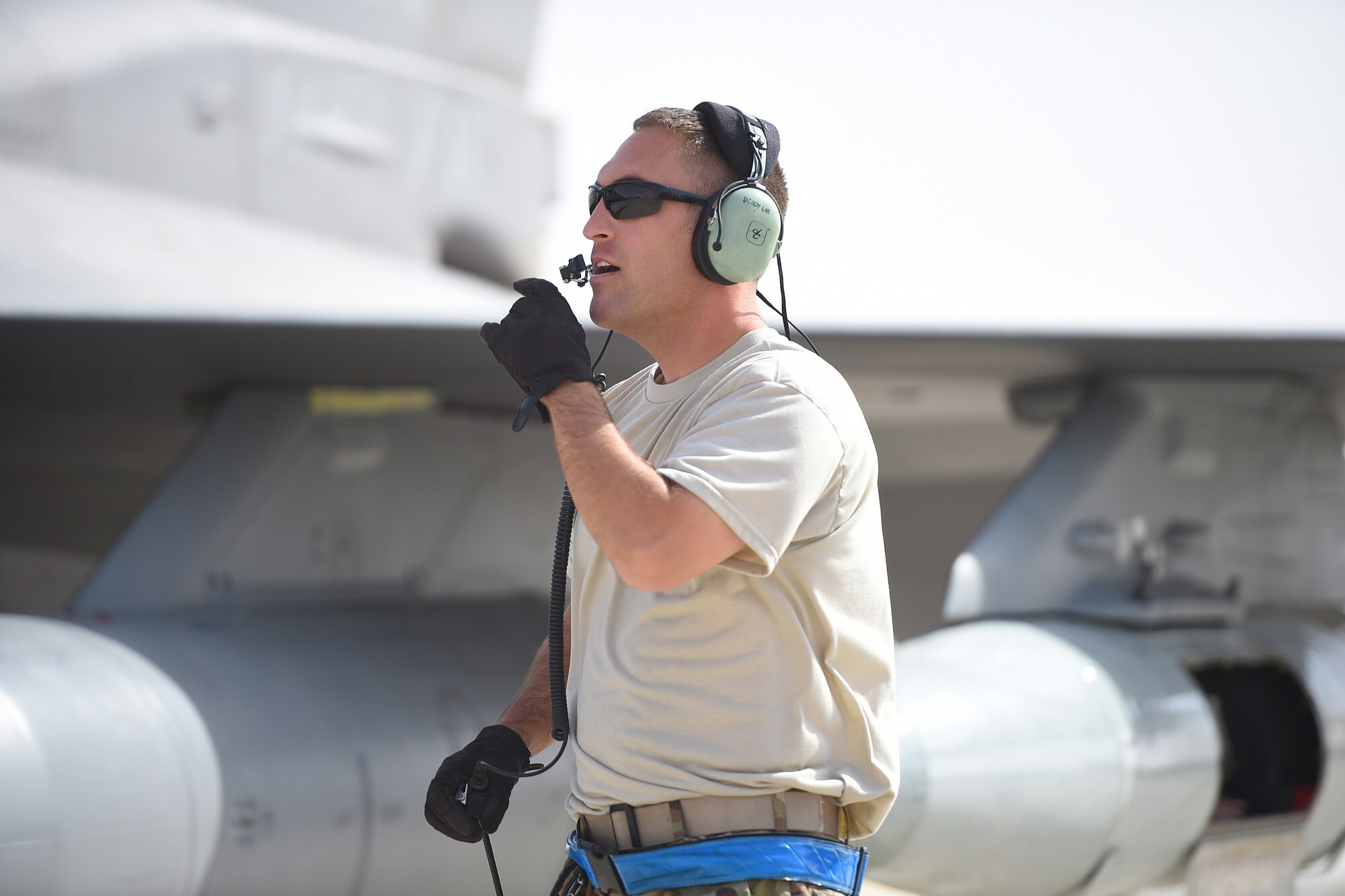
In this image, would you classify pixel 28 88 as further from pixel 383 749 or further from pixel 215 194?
pixel 383 749

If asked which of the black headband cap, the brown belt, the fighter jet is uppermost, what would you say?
the black headband cap

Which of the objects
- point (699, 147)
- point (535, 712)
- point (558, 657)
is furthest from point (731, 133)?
point (535, 712)

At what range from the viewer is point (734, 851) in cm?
165

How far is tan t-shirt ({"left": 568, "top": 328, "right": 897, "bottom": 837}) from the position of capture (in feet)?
5.40

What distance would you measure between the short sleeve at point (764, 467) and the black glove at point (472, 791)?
53 cm

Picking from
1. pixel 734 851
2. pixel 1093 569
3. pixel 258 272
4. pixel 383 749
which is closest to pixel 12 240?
pixel 258 272

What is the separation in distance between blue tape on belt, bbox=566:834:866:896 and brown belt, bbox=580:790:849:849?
0.07ft

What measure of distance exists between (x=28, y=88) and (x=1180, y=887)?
5.25m

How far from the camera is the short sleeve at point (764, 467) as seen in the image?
1.58 meters

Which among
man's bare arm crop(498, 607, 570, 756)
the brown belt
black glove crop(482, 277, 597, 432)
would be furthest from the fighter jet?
black glove crop(482, 277, 597, 432)

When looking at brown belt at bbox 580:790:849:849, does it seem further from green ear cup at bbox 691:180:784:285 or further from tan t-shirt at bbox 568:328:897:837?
green ear cup at bbox 691:180:784:285

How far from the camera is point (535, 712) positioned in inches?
81.3

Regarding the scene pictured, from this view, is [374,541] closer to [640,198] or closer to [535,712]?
[535,712]

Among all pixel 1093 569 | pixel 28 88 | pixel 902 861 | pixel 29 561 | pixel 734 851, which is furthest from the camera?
pixel 29 561
